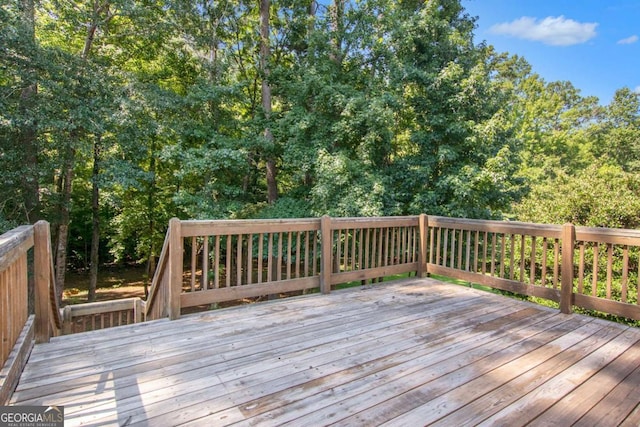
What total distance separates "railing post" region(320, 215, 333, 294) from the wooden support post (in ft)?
8.07

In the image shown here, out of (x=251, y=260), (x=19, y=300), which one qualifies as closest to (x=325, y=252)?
(x=251, y=260)

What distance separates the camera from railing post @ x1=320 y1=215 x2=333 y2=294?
12.8ft

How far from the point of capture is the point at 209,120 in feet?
28.8

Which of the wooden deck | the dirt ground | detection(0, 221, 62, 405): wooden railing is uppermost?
detection(0, 221, 62, 405): wooden railing

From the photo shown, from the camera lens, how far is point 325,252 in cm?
398

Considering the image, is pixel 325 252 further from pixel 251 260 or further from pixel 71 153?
pixel 71 153

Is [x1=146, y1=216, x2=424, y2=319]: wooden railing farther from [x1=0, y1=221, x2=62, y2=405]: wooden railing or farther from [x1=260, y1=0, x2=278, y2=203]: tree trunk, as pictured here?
[x1=260, y1=0, x2=278, y2=203]: tree trunk

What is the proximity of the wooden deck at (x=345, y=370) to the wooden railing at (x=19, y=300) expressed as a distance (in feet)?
0.36

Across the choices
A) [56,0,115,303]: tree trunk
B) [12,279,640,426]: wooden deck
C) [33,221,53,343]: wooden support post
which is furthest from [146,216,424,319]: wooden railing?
[56,0,115,303]: tree trunk

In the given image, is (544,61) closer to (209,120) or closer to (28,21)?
(209,120)

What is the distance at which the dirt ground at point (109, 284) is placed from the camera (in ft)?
38.6

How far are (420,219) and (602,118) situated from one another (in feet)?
101

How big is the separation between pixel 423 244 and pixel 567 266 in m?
1.74

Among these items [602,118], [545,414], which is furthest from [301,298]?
[602,118]
